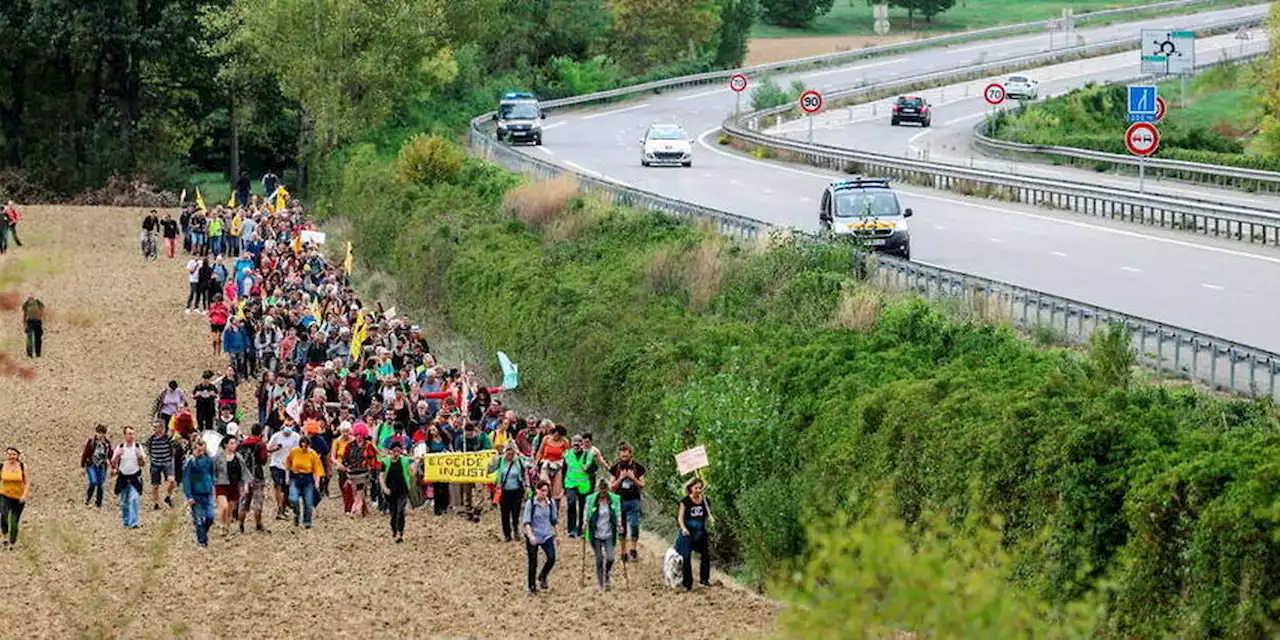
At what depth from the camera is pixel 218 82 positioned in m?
74.9

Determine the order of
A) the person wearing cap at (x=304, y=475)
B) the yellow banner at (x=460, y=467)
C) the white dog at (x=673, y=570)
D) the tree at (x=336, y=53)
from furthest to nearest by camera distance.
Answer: the tree at (x=336, y=53)
the person wearing cap at (x=304, y=475)
the yellow banner at (x=460, y=467)
the white dog at (x=673, y=570)

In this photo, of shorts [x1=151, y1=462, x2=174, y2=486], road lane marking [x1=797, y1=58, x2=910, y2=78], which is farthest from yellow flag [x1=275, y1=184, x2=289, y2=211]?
road lane marking [x1=797, y1=58, x2=910, y2=78]

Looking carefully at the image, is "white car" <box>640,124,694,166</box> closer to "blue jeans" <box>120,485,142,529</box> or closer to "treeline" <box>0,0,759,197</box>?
"treeline" <box>0,0,759,197</box>

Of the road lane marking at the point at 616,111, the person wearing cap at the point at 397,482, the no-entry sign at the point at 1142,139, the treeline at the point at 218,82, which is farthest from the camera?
the road lane marking at the point at 616,111

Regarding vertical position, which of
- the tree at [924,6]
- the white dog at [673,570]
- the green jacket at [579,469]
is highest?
the tree at [924,6]

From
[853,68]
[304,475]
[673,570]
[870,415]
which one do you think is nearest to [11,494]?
[304,475]

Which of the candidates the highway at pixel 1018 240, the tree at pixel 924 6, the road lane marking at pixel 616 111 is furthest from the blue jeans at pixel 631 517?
the tree at pixel 924 6

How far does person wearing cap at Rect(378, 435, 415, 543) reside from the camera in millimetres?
26891

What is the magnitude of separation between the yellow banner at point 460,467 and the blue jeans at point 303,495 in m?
1.36

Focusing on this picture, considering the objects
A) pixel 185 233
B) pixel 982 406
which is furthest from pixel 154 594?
pixel 185 233

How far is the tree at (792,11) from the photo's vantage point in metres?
136

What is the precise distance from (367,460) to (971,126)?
59.2 metres

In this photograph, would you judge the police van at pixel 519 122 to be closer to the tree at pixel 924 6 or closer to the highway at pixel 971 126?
the highway at pixel 971 126

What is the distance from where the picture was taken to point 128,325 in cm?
4725
